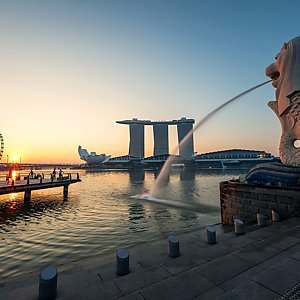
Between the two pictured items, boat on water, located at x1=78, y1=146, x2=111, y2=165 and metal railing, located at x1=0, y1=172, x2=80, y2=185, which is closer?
metal railing, located at x1=0, y1=172, x2=80, y2=185

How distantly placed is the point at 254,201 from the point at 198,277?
9.20m

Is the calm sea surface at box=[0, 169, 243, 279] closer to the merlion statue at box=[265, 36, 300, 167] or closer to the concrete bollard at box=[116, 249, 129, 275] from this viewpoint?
the concrete bollard at box=[116, 249, 129, 275]

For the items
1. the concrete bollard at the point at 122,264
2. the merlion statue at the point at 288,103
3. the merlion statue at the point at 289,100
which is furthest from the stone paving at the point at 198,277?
the merlion statue at the point at 289,100

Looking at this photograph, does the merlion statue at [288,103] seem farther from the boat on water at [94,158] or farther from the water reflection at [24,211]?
the boat on water at [94,158]

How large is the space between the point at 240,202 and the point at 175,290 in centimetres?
1047

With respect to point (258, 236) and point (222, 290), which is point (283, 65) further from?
point (222, 290)

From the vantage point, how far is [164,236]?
12.3 meters

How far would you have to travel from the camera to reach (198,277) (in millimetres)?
4938

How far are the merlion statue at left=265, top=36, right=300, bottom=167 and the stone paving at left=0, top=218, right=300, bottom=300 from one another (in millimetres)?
10758

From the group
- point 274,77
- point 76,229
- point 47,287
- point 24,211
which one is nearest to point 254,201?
point 47,287

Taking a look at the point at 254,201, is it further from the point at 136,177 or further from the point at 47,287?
the point at 136,177

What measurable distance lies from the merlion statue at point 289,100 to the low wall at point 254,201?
535 cm

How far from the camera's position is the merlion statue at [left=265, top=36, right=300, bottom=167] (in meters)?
15.5

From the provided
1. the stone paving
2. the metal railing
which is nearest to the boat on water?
the metal railing
